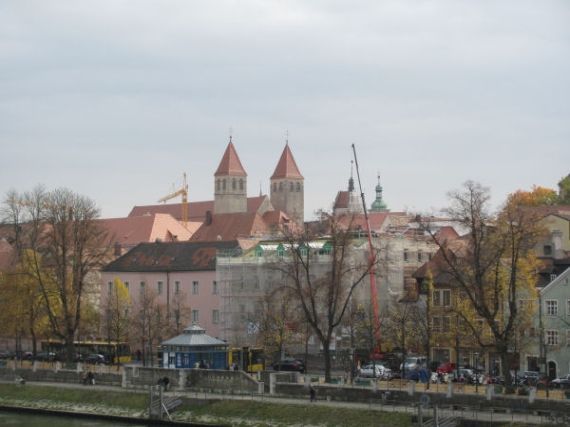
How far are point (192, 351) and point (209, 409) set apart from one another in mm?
11598

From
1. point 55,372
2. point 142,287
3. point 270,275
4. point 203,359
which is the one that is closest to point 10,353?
point 142,287

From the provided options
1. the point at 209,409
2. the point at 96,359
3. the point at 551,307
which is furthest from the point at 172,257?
the point at 209,409

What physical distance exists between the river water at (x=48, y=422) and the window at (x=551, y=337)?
3377cm

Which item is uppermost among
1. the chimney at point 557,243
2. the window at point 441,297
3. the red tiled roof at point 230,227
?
the red tiled roof at point 230,227

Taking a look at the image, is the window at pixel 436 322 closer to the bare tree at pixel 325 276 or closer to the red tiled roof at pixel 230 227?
the bare tree at pixel 325 276

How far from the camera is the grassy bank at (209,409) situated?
203 feet

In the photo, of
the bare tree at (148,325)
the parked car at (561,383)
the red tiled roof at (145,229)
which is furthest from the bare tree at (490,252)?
the red tiled roof at (145,229)

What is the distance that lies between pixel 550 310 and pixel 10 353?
2354 inches

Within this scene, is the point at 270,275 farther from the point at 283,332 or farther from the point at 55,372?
the point at 55,372

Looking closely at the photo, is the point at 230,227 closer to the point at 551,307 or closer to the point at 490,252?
the point at 551,307

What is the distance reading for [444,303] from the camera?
3784 inches

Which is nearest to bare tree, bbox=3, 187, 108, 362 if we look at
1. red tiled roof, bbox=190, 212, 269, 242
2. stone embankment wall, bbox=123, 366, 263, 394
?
stone embankment wall, bbox=123, 366, 263, 394

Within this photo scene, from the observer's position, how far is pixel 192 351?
261 feet

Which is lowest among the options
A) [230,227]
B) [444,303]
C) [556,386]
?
[556,386]
